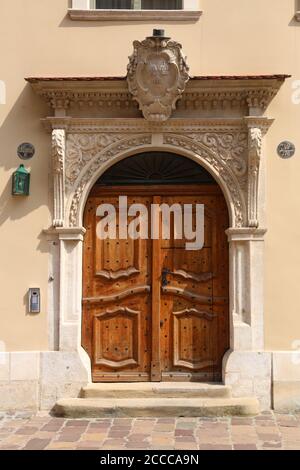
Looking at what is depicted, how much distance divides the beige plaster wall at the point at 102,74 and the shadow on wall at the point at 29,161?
11 mm

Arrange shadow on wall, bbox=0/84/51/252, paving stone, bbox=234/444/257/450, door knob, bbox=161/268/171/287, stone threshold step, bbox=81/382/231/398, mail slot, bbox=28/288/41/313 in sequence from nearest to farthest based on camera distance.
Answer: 1. paving stone, bbox=234/444/257/450
2. stone threshold step, bbox=81/382/231/398
3. mail slot, bbox=28/288/41/313
4. shadow on wall, bbox=0/84/51/252
5. door knob, bbox=161/268/171/287

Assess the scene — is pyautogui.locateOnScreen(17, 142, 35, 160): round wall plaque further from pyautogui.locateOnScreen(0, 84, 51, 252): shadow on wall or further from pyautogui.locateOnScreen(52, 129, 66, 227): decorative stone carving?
pyautogui.locateOnScreen(52, 129, 66, 227): decorative stone carving

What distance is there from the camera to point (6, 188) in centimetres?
694

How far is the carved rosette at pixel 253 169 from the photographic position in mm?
6760

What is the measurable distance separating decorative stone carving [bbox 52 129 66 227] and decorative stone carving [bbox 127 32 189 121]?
0.97 meters

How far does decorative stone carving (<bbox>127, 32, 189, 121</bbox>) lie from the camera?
6715 millimetres

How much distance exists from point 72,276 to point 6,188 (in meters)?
1.26

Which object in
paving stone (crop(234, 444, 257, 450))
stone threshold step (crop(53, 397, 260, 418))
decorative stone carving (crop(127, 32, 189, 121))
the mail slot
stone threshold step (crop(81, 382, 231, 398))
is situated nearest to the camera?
paving stone (crop(234, 444, 257, 450))

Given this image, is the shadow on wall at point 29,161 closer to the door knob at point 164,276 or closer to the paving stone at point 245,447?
the door knob at point 164,276

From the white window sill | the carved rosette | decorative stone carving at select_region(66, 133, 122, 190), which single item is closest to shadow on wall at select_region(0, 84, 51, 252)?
decorative stone carving at select_region(66, 133, 122, 190)

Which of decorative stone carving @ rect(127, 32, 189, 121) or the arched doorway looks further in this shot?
the arched doorway

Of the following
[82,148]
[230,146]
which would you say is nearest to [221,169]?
[230,146]

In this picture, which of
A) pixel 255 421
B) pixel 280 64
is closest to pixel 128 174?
pixel 280 64

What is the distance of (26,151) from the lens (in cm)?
697
